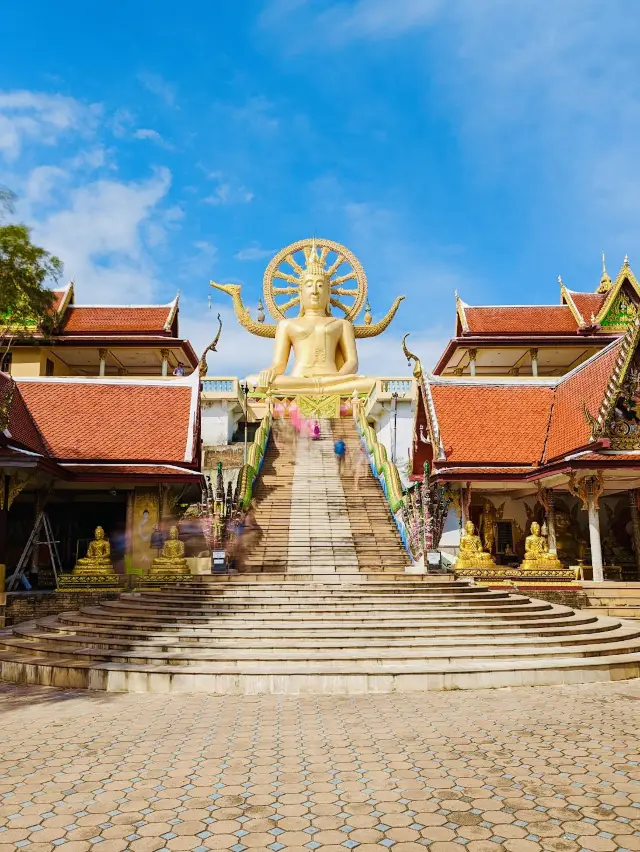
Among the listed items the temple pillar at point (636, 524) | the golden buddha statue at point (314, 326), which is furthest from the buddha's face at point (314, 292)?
the temple pillar at point (636, 524)

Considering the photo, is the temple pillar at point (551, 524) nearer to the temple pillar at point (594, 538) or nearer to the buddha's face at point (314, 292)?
the temple pillar at point (594, 538)

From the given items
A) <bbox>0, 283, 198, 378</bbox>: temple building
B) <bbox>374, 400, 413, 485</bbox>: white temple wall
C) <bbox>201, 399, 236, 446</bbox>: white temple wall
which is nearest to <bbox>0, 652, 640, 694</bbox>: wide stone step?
<bbox>374, 400, 413, 485</bbox>: white temple wall

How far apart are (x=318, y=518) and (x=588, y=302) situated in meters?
19.7

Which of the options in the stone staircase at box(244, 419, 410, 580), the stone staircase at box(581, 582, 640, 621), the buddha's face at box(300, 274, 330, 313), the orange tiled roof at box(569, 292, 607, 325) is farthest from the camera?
the buddha's face at box(300, 274, 330, 313)

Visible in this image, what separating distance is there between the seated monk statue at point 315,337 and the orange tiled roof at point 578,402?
13.2 metres

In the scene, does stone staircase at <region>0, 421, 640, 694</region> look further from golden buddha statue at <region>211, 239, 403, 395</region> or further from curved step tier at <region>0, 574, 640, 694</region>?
golden buddha statue at <region>211, 239, 403, 395</region>

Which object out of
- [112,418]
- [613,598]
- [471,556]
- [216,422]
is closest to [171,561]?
[112,418]

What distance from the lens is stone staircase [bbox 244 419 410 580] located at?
14.6m

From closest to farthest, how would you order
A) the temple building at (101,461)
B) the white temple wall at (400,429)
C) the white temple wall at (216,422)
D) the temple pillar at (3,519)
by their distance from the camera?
the temple pillar at (3,519) → the temple building at (101,461) → the white temple wall at (400,429) → the white temple wall at (216,422)

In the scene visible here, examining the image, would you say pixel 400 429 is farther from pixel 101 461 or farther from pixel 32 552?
pixel 32 552

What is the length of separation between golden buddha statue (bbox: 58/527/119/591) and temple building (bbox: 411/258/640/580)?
7381 millimetres

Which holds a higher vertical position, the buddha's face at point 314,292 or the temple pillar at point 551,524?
the buddha's face at point 314,292

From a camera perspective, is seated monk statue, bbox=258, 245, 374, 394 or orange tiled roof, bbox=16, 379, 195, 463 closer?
orange tiled roof, bbox=16, 379, 195, 463

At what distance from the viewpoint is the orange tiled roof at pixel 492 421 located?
18047 mm
